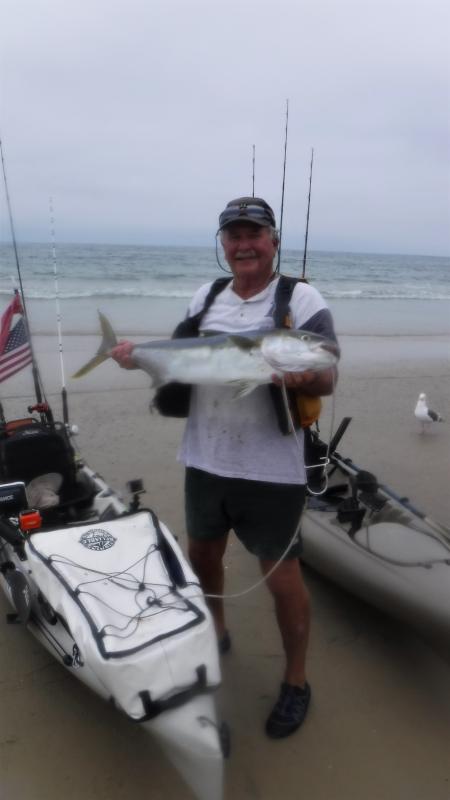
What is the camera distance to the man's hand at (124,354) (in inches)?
125

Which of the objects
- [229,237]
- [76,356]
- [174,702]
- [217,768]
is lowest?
[76,356]

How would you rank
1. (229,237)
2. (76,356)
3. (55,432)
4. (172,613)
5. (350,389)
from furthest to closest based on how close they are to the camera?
(76,356), (350,389), (55,432), (229,237), (172,613)

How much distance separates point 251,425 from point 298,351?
0.50 m

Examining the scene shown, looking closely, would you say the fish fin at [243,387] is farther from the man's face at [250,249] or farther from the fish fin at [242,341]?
the man's face at [250,249]

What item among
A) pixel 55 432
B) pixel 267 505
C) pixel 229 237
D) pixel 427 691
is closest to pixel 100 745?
pixel 267 505

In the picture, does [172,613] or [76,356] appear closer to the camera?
[172,613]

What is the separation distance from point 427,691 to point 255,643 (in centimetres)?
108

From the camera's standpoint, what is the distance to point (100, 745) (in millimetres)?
3072

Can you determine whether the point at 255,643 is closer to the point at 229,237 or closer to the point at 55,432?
the point at 55,432

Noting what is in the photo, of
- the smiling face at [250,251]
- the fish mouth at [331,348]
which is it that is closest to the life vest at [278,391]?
the smiling face at [250,251]

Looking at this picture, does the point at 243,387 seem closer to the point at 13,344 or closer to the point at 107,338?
the point at 107,338

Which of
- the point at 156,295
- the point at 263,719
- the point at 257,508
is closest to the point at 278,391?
the point at 257,508

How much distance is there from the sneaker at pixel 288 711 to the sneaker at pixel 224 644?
58 centimetres

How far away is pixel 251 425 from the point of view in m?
2.96
